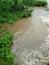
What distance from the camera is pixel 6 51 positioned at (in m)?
9.39

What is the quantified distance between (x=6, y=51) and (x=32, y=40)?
2.43 metres

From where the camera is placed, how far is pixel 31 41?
11141mm

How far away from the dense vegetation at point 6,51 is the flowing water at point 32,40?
0.32m

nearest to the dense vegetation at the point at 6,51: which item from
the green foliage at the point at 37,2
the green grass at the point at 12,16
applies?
the green grass at the point at 12,16

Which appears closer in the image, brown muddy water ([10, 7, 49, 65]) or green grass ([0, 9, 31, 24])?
brown muddy water ([10, 7, 49, 65])

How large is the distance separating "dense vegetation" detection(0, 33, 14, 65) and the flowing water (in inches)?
12.5

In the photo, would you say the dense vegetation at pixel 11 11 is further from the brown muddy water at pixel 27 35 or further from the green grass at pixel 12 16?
the brown muddy water at pixel 27 35

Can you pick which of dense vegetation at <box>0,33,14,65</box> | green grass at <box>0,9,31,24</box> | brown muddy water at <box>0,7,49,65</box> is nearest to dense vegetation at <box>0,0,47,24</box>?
green grass at <box>0,9,31,24</box>

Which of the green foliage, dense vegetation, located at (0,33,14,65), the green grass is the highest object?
dense vegetation, located at (0,33,14,65)

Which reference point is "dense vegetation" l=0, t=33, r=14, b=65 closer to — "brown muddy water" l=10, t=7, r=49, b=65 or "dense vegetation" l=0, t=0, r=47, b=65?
"dense vegetation" l=0, t=0, r=47, b=65

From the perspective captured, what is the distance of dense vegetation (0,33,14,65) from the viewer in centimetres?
856

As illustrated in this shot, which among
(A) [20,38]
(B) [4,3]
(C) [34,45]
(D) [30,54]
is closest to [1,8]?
(B) [4,3]

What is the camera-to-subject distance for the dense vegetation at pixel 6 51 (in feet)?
28.1

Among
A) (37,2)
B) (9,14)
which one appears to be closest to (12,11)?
(9,14)
